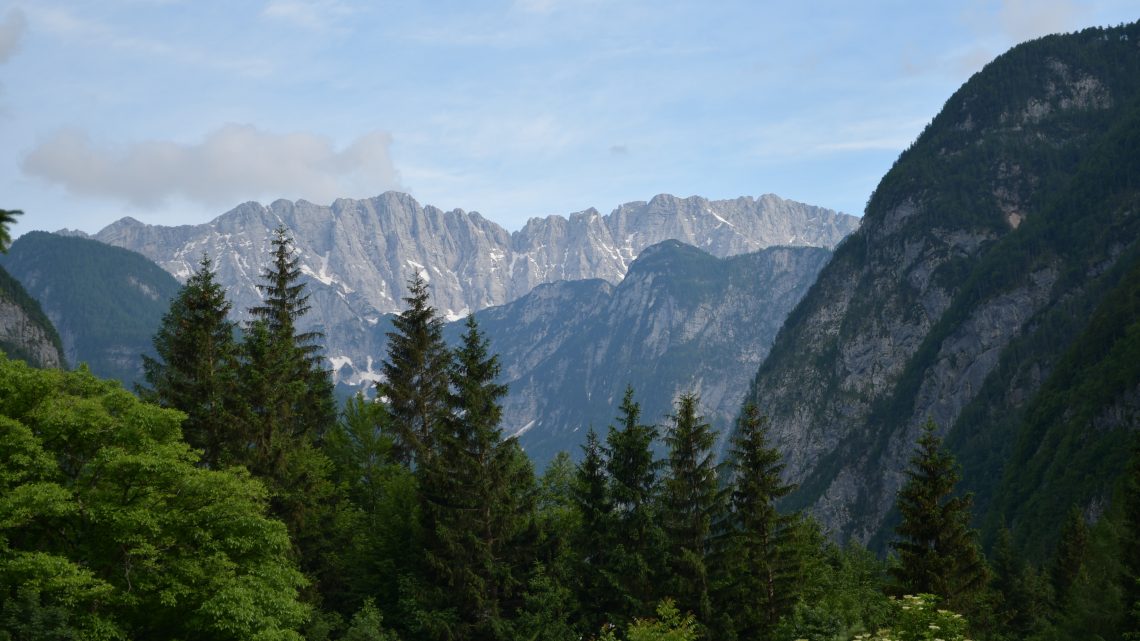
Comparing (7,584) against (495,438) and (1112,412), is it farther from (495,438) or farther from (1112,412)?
(1112,412)

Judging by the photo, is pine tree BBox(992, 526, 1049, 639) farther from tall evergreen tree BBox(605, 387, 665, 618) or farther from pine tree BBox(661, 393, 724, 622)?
tall evergreen tree BBox(605, 387, 665, 618)

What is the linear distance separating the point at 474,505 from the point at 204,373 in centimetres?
1368

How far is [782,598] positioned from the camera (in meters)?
43.1

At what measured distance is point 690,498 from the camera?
142ft

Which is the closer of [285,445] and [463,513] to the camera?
[285,445]

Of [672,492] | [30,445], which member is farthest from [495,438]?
[30,445]

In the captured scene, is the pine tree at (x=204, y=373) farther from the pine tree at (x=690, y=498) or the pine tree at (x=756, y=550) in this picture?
the pine tree at (x=756, y=550)

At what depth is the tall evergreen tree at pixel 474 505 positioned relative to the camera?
140 ft

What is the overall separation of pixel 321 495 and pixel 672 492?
16483 mm

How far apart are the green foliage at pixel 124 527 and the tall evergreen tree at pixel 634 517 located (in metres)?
16.6

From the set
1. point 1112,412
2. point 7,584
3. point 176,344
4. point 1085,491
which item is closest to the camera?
point 7,584

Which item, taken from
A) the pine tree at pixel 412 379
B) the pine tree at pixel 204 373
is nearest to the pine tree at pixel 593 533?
the pine tree at pixel 412 379

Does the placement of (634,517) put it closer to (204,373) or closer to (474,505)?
(474,505)

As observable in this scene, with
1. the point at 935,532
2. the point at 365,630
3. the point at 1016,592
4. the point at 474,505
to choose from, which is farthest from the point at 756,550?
the point at 1016,592
